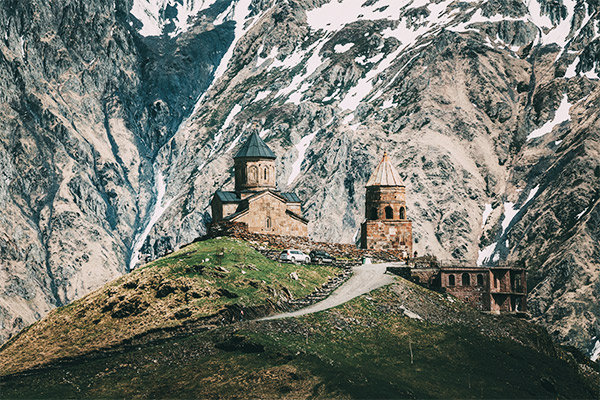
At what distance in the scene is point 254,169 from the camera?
95125 millimetres

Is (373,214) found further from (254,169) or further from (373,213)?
(254,169)

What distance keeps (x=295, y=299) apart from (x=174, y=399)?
17925 millimetres

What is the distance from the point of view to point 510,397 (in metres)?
51.9

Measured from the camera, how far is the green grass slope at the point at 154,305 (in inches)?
2148

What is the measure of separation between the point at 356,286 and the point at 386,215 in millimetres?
25084

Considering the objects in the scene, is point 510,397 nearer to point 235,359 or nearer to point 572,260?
point 235,359

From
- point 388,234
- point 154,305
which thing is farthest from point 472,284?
point 154,305

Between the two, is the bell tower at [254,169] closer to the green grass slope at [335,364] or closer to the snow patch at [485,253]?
the green grass slope at [335,364]

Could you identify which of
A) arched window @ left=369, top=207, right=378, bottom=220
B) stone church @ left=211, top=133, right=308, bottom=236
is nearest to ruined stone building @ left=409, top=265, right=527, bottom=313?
stone church @ left=211, top=133, right=308, bottom=236

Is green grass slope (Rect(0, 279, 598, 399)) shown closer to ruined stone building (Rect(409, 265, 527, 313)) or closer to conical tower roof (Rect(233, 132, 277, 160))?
ruined stone building (Rect(409, 265, 527, 313))

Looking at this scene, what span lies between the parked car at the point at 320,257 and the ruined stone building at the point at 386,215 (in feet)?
48.0

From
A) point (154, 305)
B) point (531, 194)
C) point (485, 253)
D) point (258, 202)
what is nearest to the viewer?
point (154, 305)

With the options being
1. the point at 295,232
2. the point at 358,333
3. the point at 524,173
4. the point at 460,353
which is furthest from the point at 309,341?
the point at 524,173

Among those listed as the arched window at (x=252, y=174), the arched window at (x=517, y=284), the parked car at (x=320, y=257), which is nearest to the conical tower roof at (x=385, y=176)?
the arched window at (x=252, y=174)
